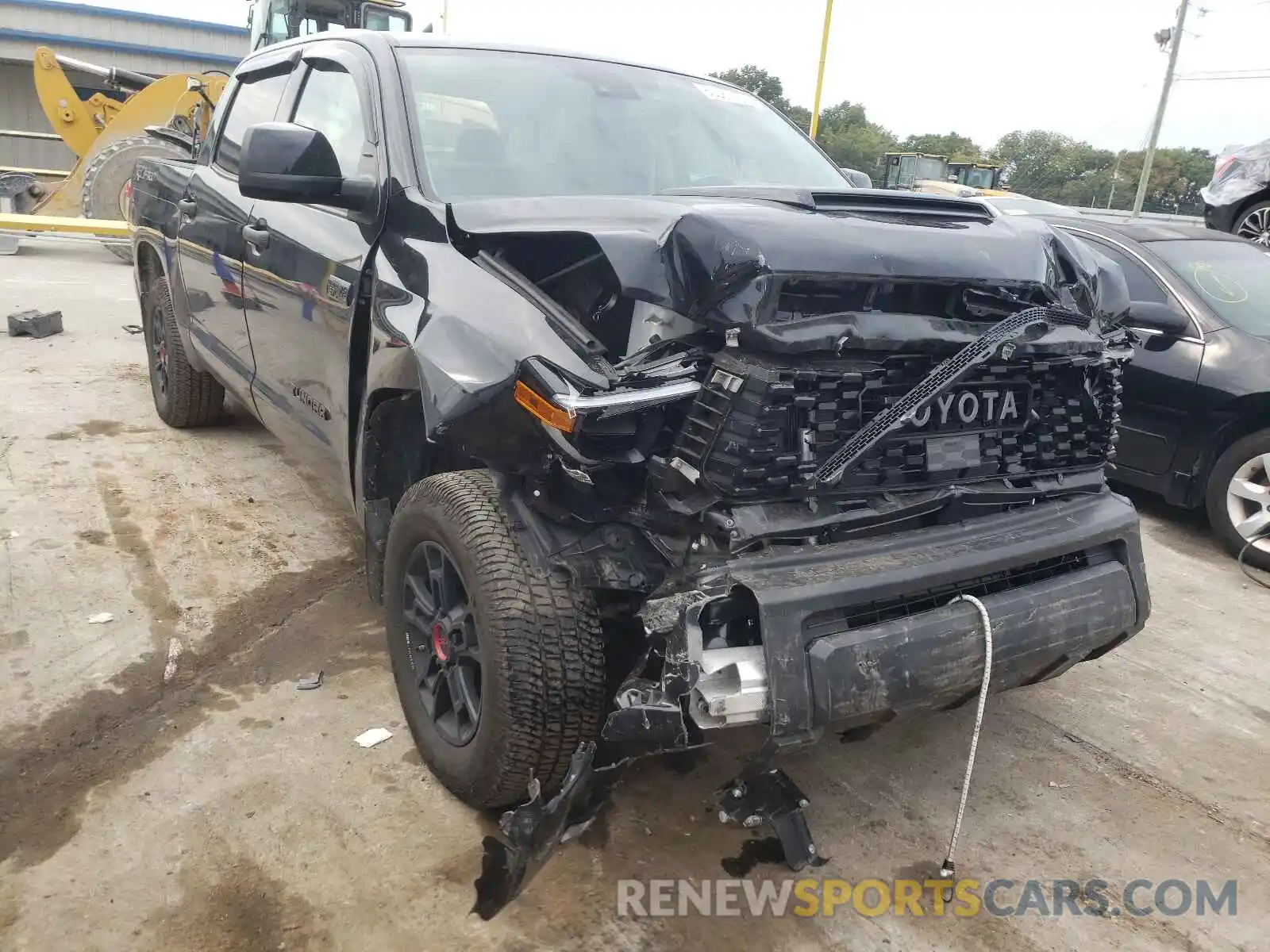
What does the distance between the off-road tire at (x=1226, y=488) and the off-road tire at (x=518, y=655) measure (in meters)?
3.87

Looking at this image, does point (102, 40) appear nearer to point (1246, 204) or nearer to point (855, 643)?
point (1246, 204)

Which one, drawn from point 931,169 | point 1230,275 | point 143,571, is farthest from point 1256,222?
point 931,169

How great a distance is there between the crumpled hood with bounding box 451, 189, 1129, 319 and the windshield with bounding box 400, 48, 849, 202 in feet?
1.36

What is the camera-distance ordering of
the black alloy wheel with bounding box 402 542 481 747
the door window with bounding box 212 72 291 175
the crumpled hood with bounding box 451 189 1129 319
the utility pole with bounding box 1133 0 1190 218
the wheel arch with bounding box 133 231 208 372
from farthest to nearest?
the utility pole with bounding box 1133 0 1190 218 < the wheel arch with bounding box 133 231 208 372 < the door window with bounding box 212 72 291 175 < the black alloy wheel with bounding box 402 542 481 747 < the crumpled hood with bounding box 451 189 1129 319

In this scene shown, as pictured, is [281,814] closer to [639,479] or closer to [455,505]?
[455,505]

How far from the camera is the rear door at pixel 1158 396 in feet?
16.1

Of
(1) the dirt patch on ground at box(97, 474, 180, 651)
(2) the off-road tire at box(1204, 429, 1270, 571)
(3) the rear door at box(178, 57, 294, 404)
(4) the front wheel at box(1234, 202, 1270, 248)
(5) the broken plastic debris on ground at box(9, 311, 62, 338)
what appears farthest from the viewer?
(4) the front wheel at box(1234, 202, 1270, 248)

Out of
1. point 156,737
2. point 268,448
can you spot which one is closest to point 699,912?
point 156,737

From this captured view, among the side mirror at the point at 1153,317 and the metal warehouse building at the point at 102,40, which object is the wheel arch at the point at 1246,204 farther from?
the metal warehouse building at the point at 102,40

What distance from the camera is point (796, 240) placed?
211 cm

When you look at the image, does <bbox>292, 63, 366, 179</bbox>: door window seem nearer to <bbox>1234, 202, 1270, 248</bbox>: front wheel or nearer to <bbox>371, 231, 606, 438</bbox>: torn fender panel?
<bbox>371, 231, 606, 438</bbox>: torn fender panel

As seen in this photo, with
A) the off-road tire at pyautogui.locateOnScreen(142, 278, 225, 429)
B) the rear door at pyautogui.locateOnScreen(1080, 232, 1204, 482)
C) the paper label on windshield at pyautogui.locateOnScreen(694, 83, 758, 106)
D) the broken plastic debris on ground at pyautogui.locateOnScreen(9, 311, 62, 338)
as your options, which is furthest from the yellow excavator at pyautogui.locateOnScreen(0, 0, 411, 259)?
the rear door at pyautogui.locateOnScreen(1080, 232, 1204, 482)

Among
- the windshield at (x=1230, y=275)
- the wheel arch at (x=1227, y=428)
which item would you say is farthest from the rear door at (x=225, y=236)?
the windshield at (x=1230, y=275)

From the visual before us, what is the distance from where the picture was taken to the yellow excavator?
11.9 meters
